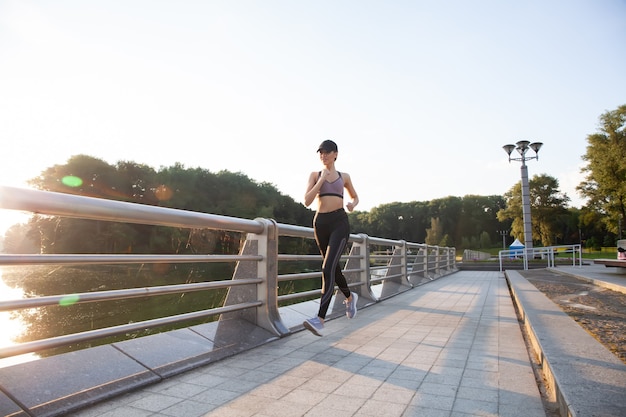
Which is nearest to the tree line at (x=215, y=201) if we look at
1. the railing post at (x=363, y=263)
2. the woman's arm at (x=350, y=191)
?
the woman's arm at (x=350, y=191)

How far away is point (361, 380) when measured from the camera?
2820mm

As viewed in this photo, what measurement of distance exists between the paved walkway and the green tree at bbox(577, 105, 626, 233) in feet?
114

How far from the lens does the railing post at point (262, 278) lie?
4.11 metres

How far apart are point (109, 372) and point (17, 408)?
0.58 m

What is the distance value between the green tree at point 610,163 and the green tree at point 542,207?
15.6m

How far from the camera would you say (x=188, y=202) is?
176 feet

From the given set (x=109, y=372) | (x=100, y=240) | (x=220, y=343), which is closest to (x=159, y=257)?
(x=109, y=372)

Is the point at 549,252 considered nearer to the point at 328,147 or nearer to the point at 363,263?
the point at 363,263

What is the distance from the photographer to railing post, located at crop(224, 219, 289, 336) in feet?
13.5

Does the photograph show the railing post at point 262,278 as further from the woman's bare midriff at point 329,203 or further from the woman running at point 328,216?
the woman's bare midriff at point 329,203

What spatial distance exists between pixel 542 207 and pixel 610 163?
77.6 ft

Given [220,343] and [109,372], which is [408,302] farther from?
[109,372]

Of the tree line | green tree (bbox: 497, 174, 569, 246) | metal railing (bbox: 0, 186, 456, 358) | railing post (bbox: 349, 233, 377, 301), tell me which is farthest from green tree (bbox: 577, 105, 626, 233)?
metal railing (bbox: 0, 186, 456, 358)

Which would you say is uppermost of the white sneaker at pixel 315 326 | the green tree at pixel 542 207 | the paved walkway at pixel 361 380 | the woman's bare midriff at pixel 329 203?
the green tree at pixel 542 207
